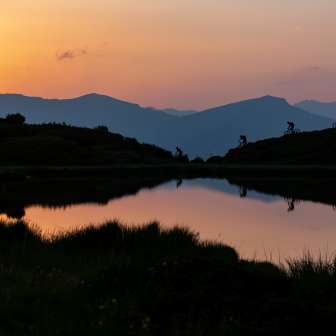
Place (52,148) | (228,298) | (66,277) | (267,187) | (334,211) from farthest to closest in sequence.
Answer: (52,148), (267,187), (334,211), (66,277), (228,298)

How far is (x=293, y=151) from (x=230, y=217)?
86582 mm

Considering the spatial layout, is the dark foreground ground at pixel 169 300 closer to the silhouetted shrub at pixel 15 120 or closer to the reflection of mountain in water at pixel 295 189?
the reflection of mountain in water at pixel 295 189

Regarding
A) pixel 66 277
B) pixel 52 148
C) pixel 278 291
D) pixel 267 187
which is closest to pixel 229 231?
pixel 66 277

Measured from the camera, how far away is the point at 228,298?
9773mm

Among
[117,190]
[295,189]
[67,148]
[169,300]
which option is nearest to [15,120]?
[67,148]

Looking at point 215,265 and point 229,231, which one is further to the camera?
point 229,231

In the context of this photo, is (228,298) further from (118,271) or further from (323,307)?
(118,271)

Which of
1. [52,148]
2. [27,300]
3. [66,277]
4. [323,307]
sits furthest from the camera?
[52,148]

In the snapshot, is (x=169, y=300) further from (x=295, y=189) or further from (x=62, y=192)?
(x=295, y=189)

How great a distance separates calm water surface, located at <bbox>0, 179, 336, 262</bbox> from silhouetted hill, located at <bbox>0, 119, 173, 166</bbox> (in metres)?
46.9

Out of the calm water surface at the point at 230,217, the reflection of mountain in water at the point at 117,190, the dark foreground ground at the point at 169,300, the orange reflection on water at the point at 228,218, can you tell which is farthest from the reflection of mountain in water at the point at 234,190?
the dark foreground ground at the point at 169,300

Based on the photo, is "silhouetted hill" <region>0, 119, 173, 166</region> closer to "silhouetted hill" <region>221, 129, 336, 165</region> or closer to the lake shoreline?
the lake shoreline

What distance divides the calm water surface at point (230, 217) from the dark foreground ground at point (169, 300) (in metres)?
9.75

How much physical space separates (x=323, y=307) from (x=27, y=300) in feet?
17.1
